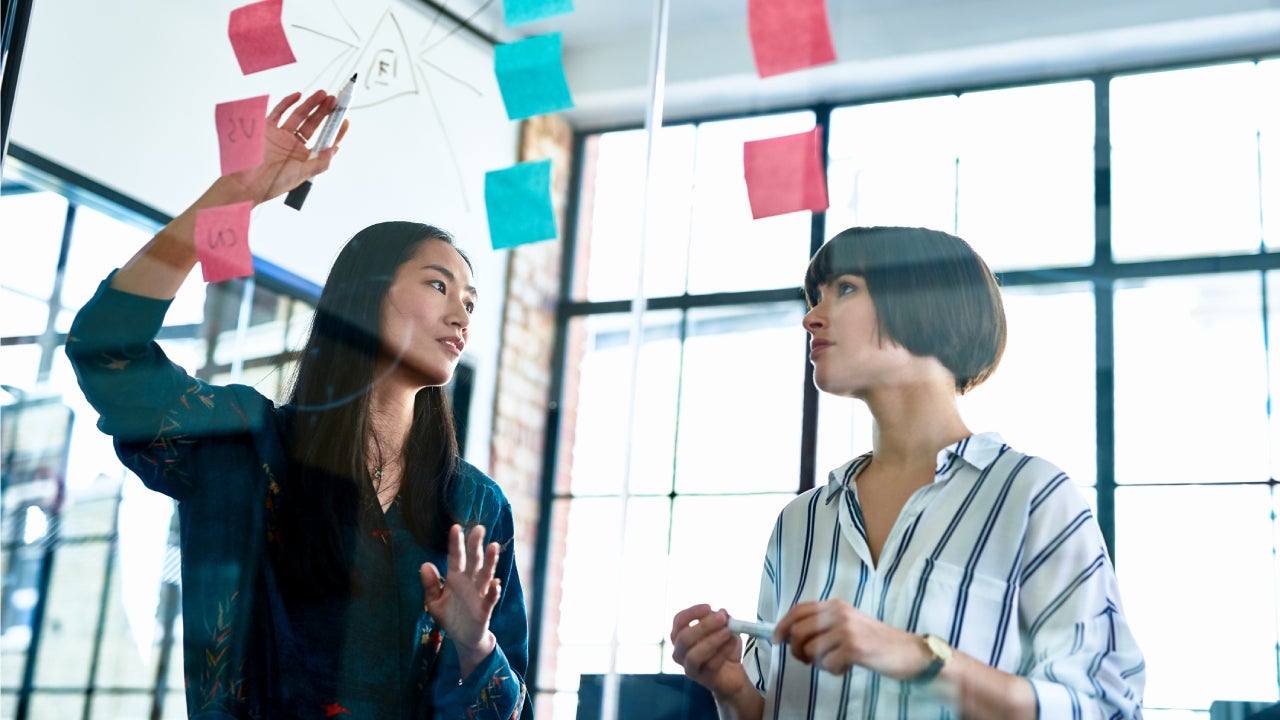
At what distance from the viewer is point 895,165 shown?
1016mm

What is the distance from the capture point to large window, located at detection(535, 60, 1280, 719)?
85 cm

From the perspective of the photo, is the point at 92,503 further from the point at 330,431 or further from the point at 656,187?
the point at 656,187

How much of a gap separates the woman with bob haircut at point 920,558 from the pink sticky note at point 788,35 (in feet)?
0.62

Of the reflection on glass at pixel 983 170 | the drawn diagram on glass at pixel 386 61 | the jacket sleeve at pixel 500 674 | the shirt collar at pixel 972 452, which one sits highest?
the drawn diagram on glass at pixel 386 61

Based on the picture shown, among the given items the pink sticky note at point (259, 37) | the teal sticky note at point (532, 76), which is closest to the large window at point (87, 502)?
the pink sticky note at point (259, 37)

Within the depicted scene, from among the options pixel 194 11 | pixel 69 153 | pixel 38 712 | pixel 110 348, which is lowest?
pixel 38 712

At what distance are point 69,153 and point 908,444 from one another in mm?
1103

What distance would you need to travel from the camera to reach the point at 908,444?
949 millimetres

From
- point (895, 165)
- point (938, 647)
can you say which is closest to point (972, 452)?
point (938, 647)

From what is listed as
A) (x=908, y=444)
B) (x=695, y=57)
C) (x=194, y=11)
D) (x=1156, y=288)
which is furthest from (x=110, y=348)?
(x=1156, y=288)

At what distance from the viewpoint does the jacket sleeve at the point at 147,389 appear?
1203 mm

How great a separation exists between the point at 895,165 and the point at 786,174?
0.11 meters

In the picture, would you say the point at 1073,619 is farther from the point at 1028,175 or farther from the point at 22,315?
the point at 22,315

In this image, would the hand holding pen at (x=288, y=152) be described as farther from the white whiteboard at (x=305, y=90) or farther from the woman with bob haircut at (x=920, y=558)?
the woman with bob haircut at (x=920, y=558)
